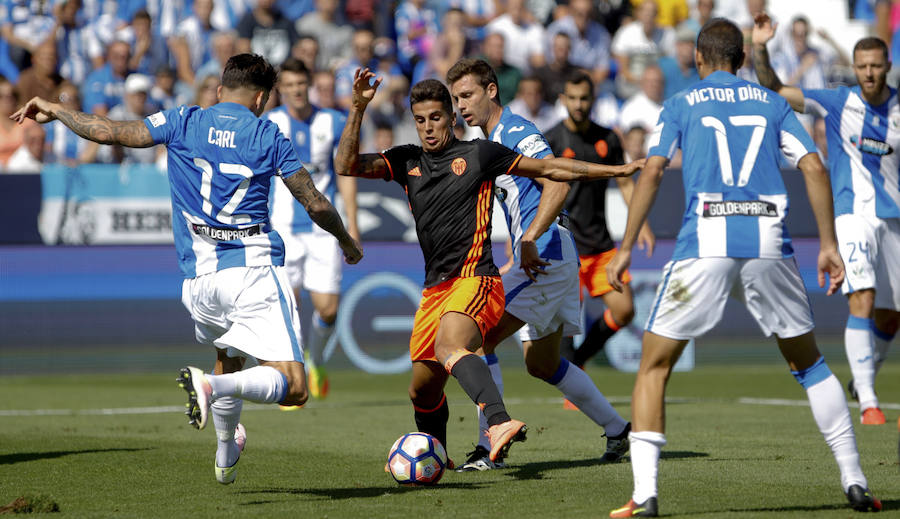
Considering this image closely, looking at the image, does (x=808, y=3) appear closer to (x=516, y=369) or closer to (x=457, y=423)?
(x=516, y=369)

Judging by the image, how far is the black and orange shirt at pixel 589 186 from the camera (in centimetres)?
1155

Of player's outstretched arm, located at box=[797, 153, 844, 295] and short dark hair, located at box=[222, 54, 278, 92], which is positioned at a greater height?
short dark hair, located at box=[222, 54, 278, 92]

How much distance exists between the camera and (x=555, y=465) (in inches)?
311

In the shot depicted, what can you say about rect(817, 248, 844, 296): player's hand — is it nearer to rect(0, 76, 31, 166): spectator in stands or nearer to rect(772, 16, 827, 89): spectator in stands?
rect(0, 76, 31, 166): spectator in stands

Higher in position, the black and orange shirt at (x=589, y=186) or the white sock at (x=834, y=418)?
the black and orange shirt at (x=589, y=186)

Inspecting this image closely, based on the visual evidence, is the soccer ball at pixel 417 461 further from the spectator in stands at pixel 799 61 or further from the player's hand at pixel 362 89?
the spectator in stands at pixel 799 61

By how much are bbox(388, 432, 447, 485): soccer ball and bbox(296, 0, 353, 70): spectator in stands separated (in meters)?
12.7

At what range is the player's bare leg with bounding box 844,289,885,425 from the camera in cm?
984

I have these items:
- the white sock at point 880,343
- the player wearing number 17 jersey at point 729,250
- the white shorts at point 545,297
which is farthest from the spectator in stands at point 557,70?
the player wearing number 17 jersey at point 729,250

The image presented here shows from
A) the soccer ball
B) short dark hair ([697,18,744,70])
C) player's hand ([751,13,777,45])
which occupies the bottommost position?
the soccer ball

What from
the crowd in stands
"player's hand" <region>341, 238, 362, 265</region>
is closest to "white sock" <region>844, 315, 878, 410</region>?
"player's hand" <region>341, 238, 362, 265</region>

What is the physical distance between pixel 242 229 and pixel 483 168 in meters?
1.45

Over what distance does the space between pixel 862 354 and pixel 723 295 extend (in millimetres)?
4517

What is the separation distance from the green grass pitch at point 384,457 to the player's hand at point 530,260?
1231 mm
